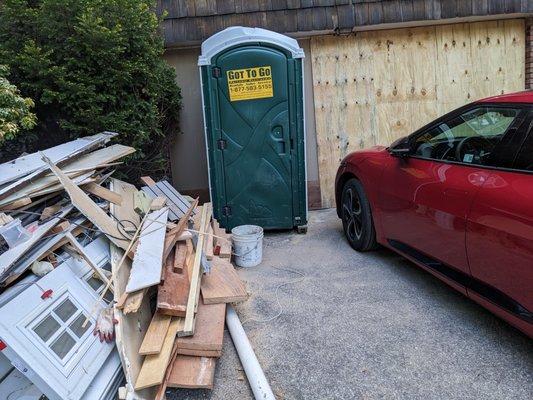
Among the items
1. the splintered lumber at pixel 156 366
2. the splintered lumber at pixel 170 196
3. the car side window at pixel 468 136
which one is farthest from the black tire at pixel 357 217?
the splintered lumber at pixel 156 366

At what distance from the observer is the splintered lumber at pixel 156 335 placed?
7.38 ft

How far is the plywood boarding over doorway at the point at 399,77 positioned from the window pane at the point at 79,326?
411cm

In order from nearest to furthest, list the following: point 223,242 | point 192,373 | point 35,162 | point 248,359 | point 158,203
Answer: point 192,373
point 248,359
point 35,162
point 158,203
point 223,242

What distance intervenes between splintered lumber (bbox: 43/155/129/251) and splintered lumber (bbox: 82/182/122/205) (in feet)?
0.99

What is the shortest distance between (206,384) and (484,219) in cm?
186

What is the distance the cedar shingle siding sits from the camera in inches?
206

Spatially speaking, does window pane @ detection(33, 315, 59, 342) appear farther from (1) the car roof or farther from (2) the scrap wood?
(1) the car roof

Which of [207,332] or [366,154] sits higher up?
[366,154]

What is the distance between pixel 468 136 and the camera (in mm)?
3006

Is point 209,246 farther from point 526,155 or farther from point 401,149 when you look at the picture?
point 526,155

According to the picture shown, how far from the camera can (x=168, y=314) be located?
2508 millimetres

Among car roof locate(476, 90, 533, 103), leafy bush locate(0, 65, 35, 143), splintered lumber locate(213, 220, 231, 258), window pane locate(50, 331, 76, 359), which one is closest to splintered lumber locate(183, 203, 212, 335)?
splintered lumber locate(213, 220, 231, 258)

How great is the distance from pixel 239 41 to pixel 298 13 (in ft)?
4.55

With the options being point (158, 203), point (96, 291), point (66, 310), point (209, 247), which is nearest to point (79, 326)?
point (66, 310)
